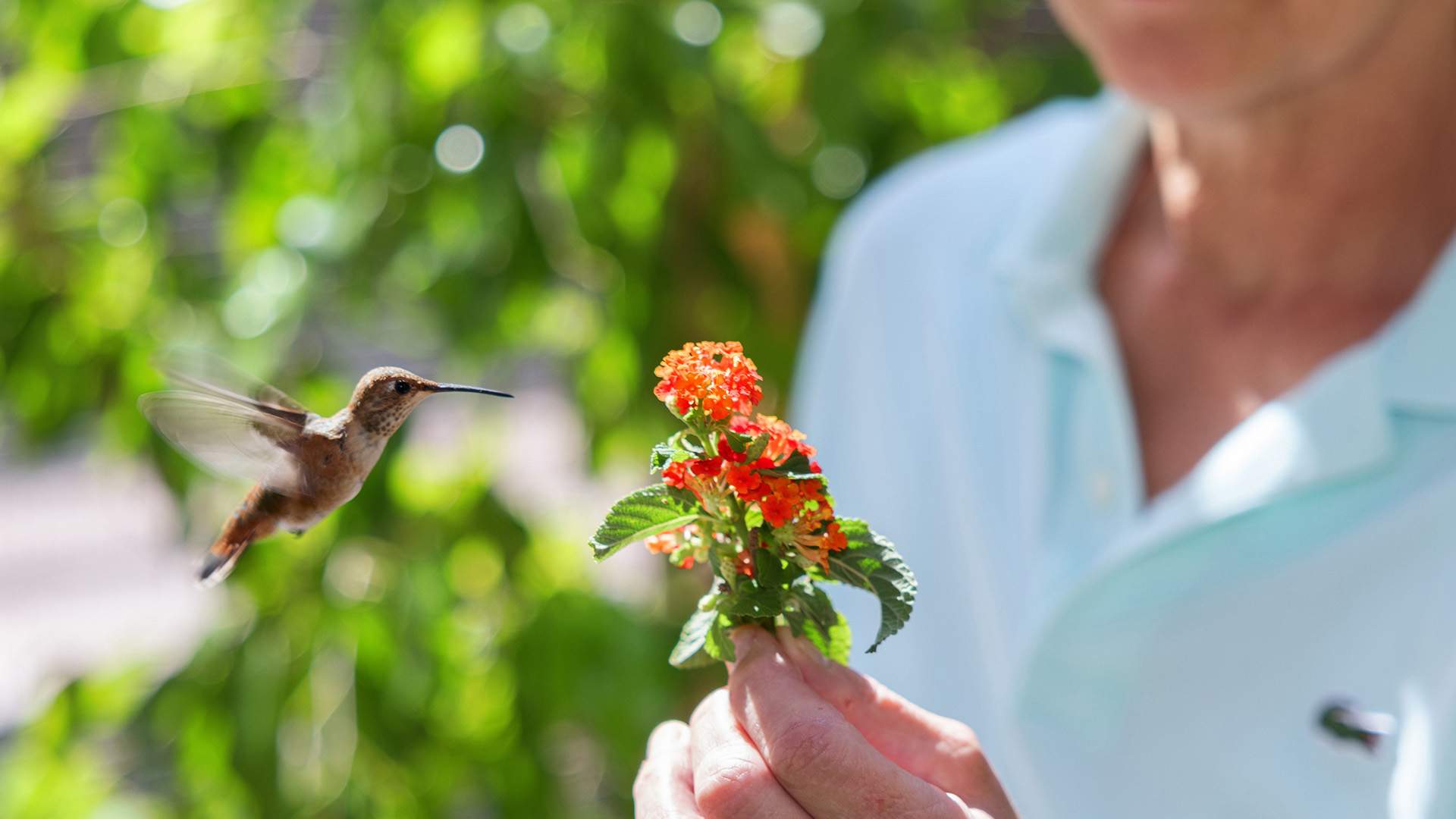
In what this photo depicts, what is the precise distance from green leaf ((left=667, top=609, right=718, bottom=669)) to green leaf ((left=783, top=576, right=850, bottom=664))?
28 millimetres

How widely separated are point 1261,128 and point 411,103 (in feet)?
2.20

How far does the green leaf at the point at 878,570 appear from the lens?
0.44 metres

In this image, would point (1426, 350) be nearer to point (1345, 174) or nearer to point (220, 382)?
point (1345, 174)

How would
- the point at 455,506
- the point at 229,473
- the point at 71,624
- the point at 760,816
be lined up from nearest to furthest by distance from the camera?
the point at 760,816 < the point at 229,473 < the point at 455,506 < the point at 71,624

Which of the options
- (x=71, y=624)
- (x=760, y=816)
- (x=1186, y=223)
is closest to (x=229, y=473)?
(x=760, y=816)

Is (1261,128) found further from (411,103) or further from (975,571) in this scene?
(411,103)

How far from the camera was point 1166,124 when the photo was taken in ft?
3.29

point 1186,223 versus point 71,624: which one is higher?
point 1186,223

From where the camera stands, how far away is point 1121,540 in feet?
2.74

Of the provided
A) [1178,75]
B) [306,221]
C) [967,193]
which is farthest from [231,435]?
[967,193]

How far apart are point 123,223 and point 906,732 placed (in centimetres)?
97

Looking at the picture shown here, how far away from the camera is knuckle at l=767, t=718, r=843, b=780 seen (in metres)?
0.44

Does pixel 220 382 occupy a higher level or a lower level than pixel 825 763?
lower

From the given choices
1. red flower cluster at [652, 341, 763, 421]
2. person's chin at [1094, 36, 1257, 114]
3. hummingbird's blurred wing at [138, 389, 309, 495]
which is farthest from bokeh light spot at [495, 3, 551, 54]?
red flower cluster at [652, 341, 763, 421]
